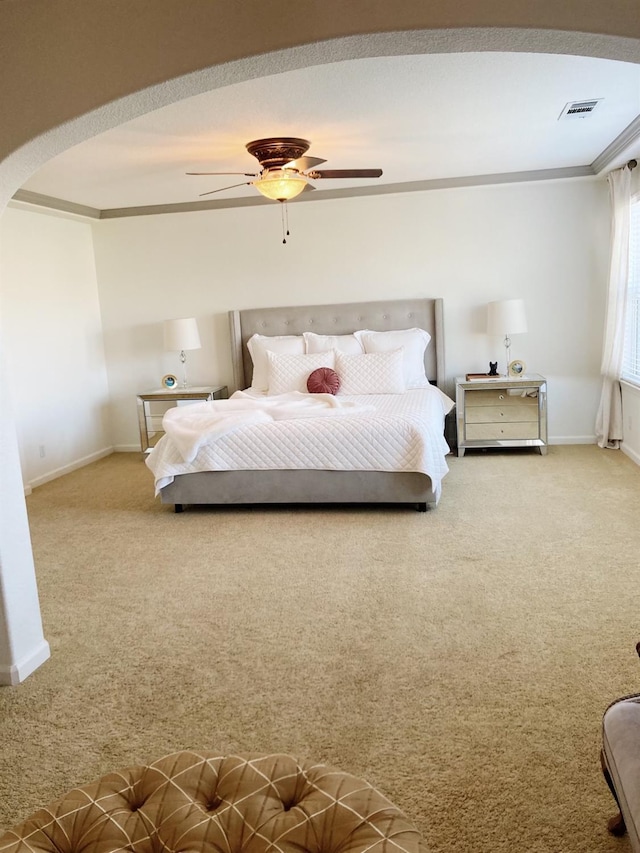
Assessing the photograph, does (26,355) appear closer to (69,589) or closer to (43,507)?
(43,507)

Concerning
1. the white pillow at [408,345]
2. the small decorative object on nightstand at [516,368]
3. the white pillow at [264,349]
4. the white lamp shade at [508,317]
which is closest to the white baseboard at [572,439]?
the small decorative object on nightstand at [516,368]

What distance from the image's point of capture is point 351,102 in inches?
145

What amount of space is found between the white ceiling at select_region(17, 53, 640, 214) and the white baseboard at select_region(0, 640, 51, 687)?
275 cm

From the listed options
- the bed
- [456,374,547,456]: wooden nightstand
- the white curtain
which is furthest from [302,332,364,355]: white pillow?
the white curtain

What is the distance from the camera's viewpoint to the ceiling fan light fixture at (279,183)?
4.34 meters

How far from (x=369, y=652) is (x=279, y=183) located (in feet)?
9.78

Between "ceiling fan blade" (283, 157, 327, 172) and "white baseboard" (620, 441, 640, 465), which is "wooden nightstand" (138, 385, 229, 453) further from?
"white baseboard" (620, 441, 640, 465)

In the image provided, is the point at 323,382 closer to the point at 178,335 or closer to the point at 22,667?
the point at 178,335

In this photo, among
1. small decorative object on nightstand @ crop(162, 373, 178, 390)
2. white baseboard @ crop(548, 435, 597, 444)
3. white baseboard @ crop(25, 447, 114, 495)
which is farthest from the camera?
small decorative object on nightstand @ crop(162, 373, 178, 390)

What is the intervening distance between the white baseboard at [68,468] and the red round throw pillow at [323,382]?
2.42 metres

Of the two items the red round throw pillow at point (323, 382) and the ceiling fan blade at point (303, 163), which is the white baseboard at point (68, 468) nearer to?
the red round throw pillow at point (323, 382)

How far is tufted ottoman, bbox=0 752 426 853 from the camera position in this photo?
4.21ft

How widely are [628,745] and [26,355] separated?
18.2 ft

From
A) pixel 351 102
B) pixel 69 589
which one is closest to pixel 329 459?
pixel 69 589
